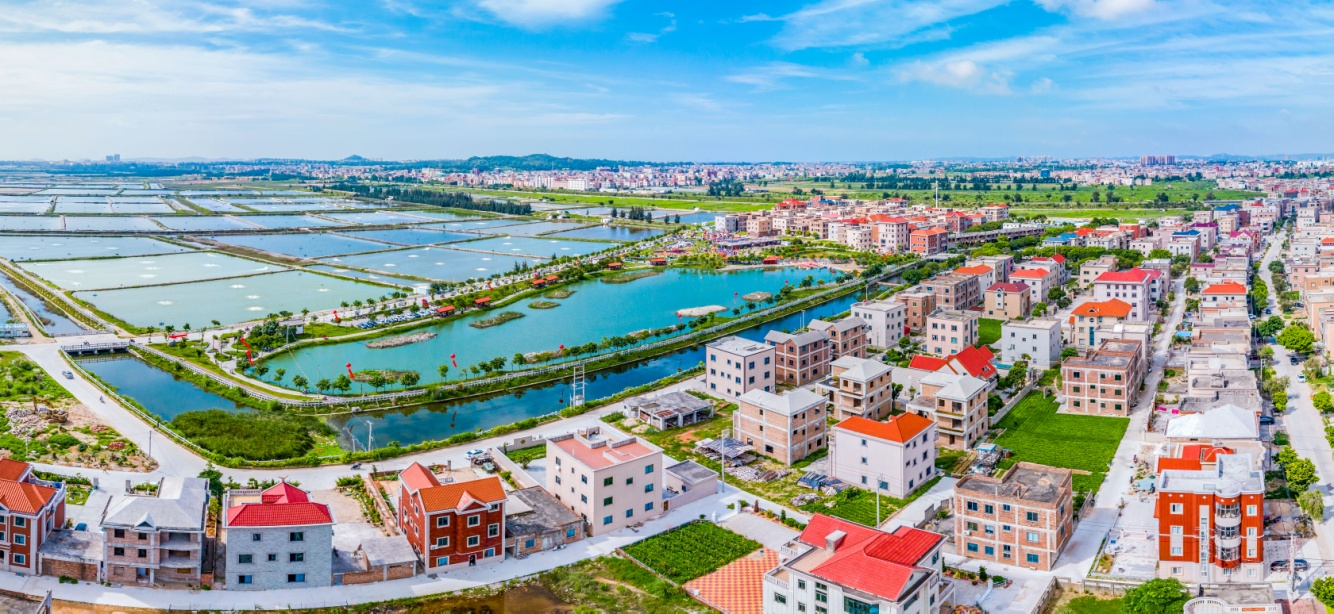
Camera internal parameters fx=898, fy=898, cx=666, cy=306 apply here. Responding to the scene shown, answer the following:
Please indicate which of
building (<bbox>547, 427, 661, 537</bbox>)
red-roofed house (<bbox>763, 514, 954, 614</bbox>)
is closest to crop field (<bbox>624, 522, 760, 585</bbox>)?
building (<bbox>547, 427, 661, 537</bbox>)

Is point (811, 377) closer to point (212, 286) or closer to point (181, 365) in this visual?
point (181, 365)

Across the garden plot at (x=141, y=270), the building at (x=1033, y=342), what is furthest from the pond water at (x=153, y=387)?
the building at (x=1033, y=342)

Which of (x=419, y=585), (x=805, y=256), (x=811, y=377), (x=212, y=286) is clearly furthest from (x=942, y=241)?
(x=419, y=585)

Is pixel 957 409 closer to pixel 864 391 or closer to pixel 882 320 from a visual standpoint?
pixel 864 391

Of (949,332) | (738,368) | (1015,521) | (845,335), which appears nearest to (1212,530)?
(1015,521)

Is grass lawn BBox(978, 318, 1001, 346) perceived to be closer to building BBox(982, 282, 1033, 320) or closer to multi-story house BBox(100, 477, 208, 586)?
building BBox(982, 282, 1033, 320)

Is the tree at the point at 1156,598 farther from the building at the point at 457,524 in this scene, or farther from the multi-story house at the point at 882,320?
the multi-story house at the point at 882,320
